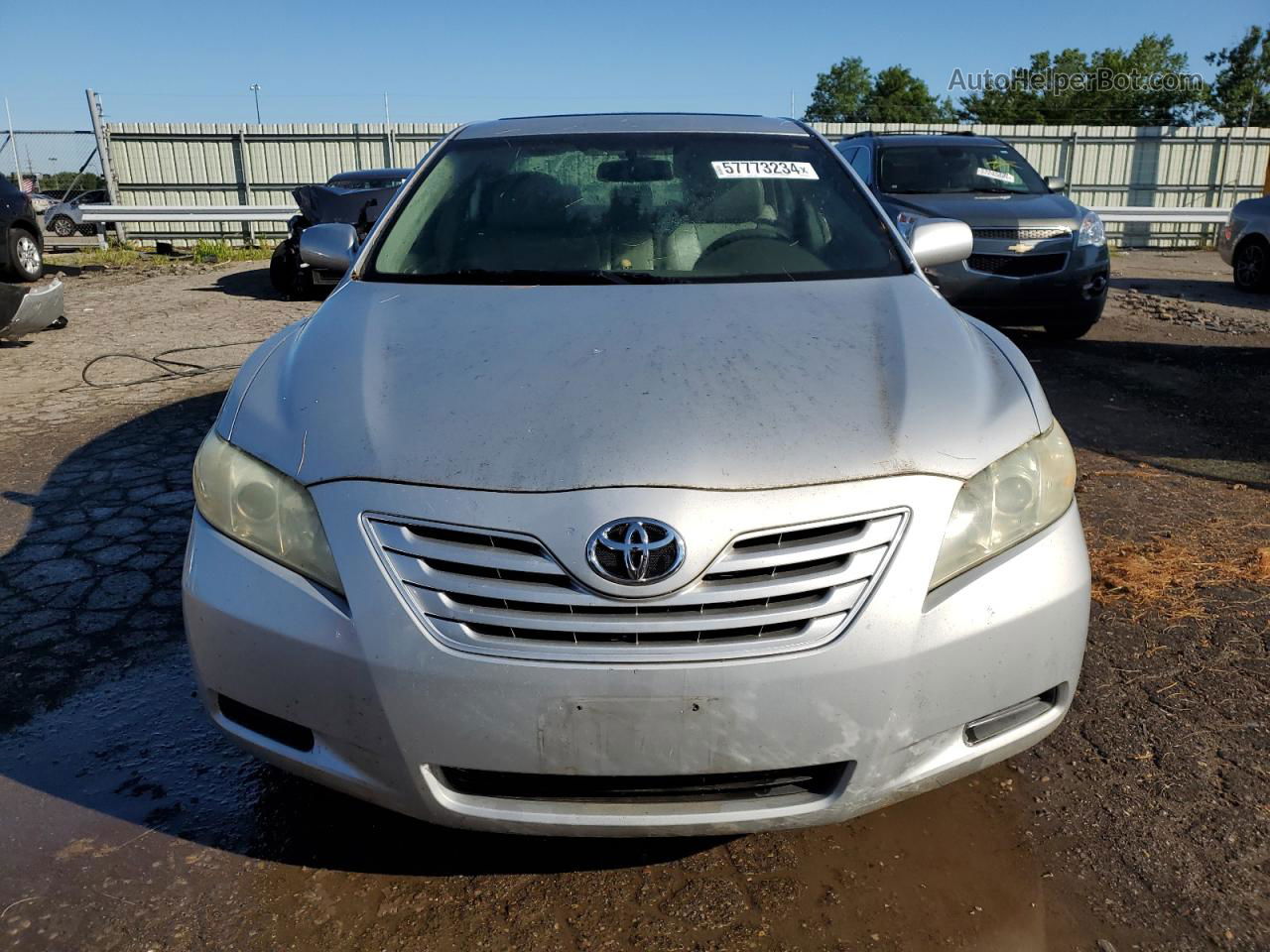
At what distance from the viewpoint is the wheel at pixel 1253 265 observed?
11.5m

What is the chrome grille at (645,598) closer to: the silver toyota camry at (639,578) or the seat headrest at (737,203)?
the silver toyota camry at (639,578)

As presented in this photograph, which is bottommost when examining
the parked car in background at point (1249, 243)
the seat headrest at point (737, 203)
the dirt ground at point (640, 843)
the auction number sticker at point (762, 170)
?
the dirt ground at point (640, 843)

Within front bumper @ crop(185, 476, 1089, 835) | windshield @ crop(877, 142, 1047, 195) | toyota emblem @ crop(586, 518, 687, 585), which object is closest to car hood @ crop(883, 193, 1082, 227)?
windshield @ crop(877, 142, 1047, 195)

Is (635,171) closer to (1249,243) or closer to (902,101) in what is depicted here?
(1249,243)

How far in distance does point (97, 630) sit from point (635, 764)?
2.33m

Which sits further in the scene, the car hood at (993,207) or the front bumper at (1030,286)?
the car hood at (993,207)

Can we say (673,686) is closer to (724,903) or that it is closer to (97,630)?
(724,903)

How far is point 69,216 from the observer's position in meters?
21.8

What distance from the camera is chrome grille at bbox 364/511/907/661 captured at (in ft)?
6.01

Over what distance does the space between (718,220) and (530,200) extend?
1.99 feet

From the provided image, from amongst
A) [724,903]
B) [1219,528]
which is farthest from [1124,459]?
[724,903]

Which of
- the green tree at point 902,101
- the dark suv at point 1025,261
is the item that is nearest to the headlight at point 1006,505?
the dark suv at point 1025,261

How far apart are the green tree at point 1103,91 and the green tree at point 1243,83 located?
0.95 metres

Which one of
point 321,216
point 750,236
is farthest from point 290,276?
point 750,236
